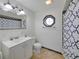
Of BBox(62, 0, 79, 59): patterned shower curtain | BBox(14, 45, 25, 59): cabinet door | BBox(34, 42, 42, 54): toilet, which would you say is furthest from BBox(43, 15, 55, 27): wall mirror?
BBox(14, 45, 25, 59): cabinet door

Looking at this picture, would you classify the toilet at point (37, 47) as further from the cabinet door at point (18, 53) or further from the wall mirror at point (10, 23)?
the cabinet door at point (18, 53)

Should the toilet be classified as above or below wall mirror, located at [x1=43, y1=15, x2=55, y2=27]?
below

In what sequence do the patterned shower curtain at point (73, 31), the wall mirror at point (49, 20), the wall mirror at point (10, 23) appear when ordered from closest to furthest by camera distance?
1. the patterned shower curtain at point (73, 31)
2. the wall mirror at point (10, 23)
3. the wall mirror at point (49, 20)

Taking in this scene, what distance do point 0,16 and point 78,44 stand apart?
7.06ft

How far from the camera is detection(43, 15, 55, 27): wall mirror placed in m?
3.50

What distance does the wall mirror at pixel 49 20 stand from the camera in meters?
3.50

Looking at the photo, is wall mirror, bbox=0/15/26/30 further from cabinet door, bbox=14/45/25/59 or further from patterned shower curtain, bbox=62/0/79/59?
patterned shower curtain, bbox=62/0/79/59

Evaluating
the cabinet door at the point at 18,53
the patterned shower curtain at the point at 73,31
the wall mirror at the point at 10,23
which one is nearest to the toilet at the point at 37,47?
the wall mirror at the point at 10,23

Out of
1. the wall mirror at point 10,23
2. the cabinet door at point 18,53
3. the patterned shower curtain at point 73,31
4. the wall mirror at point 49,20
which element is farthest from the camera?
the wall mirror at point 49,20

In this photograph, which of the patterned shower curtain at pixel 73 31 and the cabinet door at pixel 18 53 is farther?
the cabinet door at pixel 18 53

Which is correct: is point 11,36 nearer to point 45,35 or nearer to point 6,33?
point 6,33

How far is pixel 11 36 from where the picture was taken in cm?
247

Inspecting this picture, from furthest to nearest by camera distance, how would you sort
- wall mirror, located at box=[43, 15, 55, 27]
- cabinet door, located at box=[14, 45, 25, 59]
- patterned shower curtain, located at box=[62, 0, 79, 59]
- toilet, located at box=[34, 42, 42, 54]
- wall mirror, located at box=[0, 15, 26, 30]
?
1. wall mirror, located at box=[43, 15, 55, 27]
2. toilet, located at box=[34, 42, 42, 54]
3. wall mirror, located at box=[0, 15, 26, 30]
4. cabinet door, located at box=[14, 45, 25, 59]
5. patterned shower curtain, located at box=[62, 0, 79, 59]

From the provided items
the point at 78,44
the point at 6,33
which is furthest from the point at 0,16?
the point at 78,44
